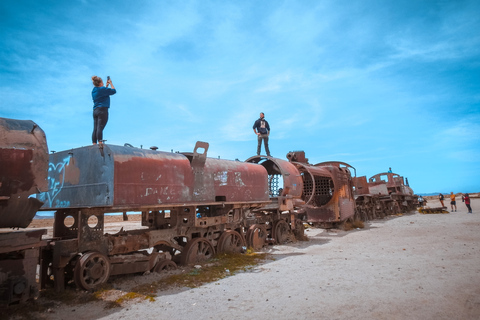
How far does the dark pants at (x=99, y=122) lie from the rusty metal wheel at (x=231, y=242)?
4176mm

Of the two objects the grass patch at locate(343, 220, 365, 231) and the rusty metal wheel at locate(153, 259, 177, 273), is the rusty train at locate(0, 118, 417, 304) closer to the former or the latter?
the rusty metal wheel at locate(153, 259, 177, 273)

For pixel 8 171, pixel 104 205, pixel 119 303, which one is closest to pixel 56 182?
pixel 104 205

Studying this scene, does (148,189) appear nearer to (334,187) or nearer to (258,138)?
(258,138)

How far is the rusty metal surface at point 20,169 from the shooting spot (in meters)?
4.16

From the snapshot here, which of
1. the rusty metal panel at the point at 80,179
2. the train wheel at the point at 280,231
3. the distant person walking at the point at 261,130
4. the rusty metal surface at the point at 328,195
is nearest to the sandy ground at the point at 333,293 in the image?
the rusty metal panel at the point at 80,179

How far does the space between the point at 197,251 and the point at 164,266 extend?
3.48 ft

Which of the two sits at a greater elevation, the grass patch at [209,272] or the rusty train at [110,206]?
the rusty train at [110,206]

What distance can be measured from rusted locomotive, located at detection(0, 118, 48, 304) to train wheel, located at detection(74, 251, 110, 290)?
909 mm

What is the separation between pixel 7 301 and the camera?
13.5 feet

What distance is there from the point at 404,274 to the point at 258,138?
25.9ft

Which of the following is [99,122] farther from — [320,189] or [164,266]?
[320,189]

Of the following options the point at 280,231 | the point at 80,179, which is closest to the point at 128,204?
the point at 80,179

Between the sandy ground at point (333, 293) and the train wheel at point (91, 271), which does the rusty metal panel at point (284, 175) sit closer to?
the sandy ground at point (333, 293)

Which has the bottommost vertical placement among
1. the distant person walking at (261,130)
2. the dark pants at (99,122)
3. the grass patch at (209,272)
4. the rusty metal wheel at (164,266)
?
the grass patch at (209,272)
